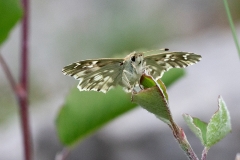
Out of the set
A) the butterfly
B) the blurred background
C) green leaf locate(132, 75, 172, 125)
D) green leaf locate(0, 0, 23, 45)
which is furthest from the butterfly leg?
the blurred background

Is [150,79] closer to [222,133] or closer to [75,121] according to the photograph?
[222,133]

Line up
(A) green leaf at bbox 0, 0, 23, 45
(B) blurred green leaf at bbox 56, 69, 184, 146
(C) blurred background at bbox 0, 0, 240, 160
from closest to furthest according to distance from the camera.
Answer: (A) green leaf at bbox 0, 0, 23, 45 → (B) blurred green leaf at bbox 56, 69, 184, 146 → (C) blurred background at bbox 0, 0, 240, 160

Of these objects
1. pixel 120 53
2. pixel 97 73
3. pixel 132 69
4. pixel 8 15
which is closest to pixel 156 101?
pixel 132 69

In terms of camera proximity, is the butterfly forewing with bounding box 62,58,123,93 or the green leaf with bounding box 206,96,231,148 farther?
the butterfly forewing with bounding box 62,58,123,93

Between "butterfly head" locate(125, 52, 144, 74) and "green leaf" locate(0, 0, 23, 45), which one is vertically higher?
"green leaf" locate(0, 0, 23, 45)

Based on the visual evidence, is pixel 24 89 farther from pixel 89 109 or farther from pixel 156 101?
pixel 156 101

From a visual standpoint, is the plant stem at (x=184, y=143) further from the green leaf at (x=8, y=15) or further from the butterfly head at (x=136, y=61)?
the green leaf at (x=8, y=15)

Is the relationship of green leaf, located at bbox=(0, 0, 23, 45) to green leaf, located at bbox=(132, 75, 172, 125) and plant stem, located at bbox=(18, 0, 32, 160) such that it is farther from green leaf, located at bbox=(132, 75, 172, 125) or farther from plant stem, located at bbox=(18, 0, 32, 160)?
Result: green leaf, located at bbox=(132, 75, 172, 125)
